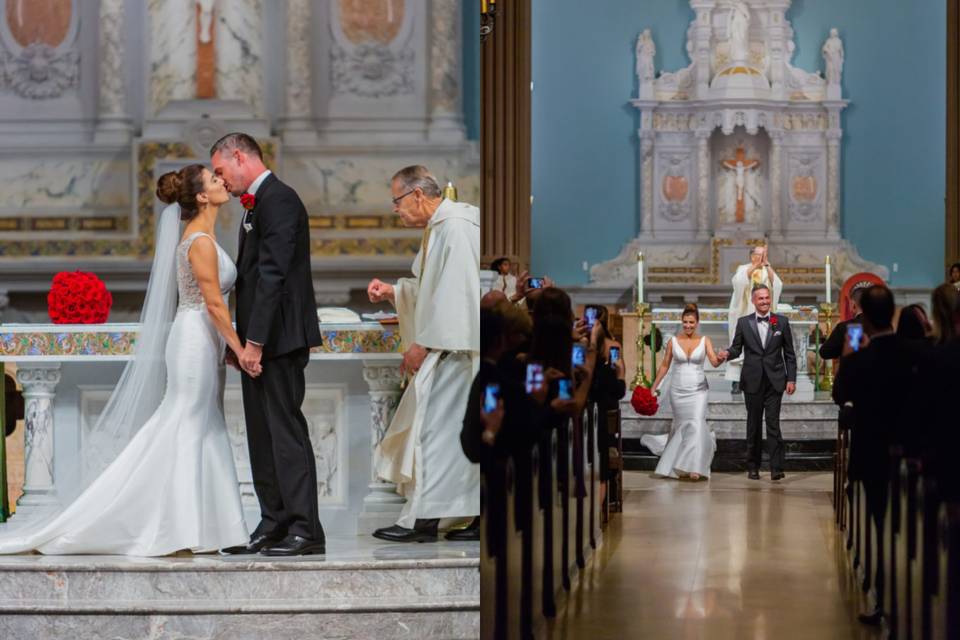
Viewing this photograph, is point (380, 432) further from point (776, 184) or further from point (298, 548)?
point (776, 184)

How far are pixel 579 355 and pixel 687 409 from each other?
3.46 metres

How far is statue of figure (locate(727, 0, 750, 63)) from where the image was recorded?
1605 cm

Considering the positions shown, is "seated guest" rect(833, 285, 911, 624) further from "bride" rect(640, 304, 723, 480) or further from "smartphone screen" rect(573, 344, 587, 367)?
"bride" rect(640, 304, 723, 480)

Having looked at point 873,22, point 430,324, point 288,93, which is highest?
point 873,22

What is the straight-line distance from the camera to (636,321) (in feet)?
26.5

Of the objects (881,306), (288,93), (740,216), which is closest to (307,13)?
(288,93)

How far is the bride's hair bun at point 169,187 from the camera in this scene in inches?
190

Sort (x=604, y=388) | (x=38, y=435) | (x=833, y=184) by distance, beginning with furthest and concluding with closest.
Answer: (x=833, y=184) → (x=38, y=435) → (x=604, y=388)

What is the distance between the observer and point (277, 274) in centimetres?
455

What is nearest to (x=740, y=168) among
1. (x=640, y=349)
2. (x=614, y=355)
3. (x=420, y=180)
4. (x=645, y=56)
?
(x=645, y=56)

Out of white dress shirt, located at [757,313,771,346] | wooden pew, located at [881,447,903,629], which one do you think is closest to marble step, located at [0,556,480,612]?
wooden pew, located at [881,447,903,629]

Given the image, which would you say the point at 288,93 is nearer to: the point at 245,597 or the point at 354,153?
the point at 354,153

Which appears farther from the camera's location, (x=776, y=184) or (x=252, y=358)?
(x=776, y=184)

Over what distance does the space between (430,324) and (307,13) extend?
3.36ft
